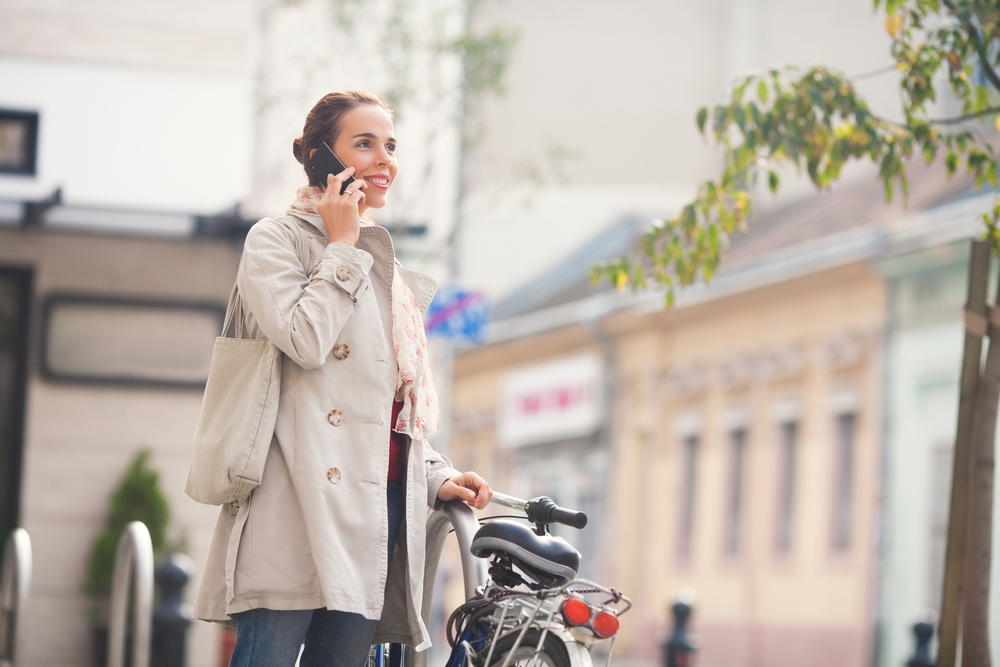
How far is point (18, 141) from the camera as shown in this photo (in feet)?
37.0

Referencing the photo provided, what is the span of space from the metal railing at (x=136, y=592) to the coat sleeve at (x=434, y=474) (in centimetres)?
270

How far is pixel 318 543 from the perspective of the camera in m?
2.99

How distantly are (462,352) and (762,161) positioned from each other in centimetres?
2604

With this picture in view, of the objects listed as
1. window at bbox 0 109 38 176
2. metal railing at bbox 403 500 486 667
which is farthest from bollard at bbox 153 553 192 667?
metal railing at bbox 403 500 486 667

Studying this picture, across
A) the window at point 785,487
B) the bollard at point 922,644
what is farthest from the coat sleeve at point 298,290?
the window at point 785,487

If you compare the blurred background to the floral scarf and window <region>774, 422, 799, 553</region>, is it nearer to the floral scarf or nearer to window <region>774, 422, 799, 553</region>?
window <region>774, 422, 799, 553</region>

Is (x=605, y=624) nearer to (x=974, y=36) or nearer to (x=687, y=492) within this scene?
(x=974, y=36)

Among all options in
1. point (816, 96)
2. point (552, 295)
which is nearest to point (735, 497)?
point (552, 295)

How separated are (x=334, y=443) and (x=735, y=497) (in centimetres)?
2078

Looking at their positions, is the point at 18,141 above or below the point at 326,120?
above

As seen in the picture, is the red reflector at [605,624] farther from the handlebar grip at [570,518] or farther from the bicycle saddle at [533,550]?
the handlebar grip at [570,518]

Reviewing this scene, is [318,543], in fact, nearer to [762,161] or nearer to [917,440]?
[762,161]

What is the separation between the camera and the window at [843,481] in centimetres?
2042

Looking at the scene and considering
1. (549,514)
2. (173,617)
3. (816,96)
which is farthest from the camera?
(173,617)
